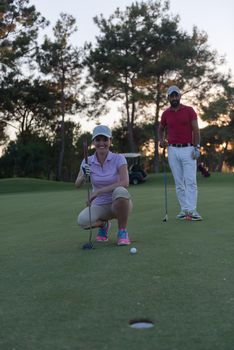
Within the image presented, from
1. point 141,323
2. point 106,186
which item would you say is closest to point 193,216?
point 106,186

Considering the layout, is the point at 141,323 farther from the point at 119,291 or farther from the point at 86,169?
the point at 86,169

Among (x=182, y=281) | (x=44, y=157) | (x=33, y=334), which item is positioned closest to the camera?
(x=33, y=334)

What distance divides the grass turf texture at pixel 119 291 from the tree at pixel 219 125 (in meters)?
33.4

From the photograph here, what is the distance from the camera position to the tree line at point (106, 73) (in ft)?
113

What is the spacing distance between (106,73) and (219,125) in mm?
16842

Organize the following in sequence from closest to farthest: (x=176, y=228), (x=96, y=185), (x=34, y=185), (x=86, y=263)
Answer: (x=86, y=263) → (x=96, y=185) → (x=176, y=228) → (x=34, y=185)

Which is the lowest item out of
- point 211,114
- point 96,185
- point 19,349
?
point 19,349

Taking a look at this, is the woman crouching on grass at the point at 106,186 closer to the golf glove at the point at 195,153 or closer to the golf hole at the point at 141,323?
the golf glove at the point at 195,153

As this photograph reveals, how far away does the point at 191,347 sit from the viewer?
7.68 ft

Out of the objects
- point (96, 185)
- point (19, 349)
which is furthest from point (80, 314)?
point (96, 185)

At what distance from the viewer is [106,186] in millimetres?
5547

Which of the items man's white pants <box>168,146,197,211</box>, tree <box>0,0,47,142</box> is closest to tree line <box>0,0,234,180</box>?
tree <box>0,0,47,142</box>

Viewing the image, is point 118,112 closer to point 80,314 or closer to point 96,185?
point 96,185

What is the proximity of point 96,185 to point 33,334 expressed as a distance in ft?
10.3
